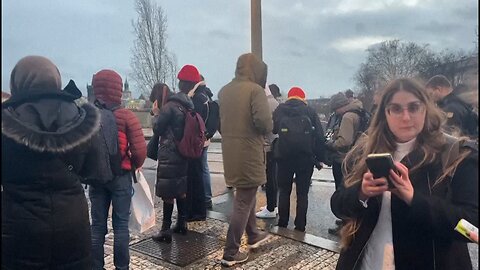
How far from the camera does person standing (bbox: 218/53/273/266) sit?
400cm

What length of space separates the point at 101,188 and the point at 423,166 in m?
2.58

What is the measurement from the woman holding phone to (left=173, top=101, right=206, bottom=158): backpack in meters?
2.79

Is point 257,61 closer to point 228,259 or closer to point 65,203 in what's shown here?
point 228,259

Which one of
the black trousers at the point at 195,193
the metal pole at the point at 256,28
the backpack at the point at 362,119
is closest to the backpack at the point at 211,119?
the black trousers at the point at 195,193

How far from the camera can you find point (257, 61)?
412 centimetres

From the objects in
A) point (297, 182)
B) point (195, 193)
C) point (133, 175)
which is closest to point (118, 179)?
point (133, 175)

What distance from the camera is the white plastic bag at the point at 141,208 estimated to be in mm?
3893

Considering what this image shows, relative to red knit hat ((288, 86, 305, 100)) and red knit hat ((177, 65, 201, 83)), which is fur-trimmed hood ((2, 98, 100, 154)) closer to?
red knit hat ((177, 65, 201, 83))

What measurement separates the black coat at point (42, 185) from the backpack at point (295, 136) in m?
2.87

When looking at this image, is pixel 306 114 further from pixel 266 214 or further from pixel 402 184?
pixel 402 184

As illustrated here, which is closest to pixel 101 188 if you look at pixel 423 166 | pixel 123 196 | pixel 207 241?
pixel 123 196

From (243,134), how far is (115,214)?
1.36m

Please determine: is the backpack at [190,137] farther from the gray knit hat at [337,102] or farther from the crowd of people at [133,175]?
the gray knit hat at [337,102]

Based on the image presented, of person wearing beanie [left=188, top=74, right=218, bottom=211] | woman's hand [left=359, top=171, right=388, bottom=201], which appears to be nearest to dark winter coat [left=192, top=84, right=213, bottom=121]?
person wearing beanie [left=188, top=74, right=218, bottom=211]
